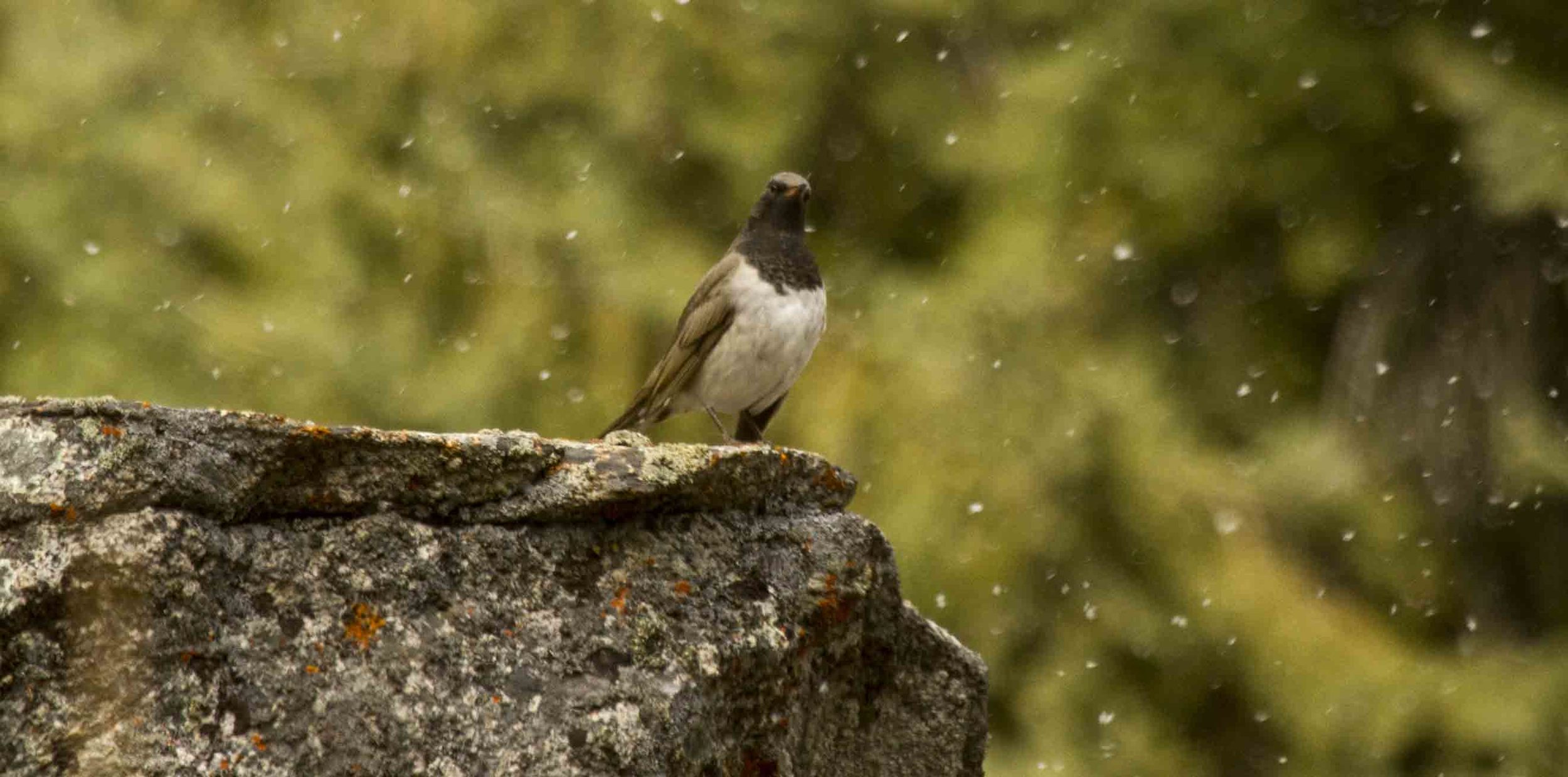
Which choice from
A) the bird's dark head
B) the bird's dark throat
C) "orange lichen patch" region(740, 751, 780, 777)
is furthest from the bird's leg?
"orange lichen patch" region(740, 751, 780, 777)

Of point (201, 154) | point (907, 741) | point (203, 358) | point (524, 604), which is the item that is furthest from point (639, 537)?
point (201, 154)

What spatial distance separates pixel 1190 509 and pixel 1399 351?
149cm

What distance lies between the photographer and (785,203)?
16.1 ft

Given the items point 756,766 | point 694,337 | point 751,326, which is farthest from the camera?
point 694,337

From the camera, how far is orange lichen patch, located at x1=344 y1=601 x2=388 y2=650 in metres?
2.10

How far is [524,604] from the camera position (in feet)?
7.36

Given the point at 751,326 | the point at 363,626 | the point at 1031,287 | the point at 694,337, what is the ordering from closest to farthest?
the point at 363,626 → the point at 751,326 → the point at 694,337 → the point at 1031,287

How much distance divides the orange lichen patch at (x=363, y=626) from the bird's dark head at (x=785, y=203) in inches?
115

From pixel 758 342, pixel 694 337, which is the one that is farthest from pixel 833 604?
pixel 694 337

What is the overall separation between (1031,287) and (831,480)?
13.1 feet

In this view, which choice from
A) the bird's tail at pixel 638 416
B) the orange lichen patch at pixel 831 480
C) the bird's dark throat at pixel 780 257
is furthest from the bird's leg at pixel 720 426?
the orange lichen patch at pixel 831 480

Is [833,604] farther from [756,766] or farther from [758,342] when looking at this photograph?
[758,342]

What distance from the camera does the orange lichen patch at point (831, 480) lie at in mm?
2785

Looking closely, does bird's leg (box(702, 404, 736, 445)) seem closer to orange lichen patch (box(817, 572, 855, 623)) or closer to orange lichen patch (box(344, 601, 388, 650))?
orange lichen patch (box(817, 572, 855, 623))
